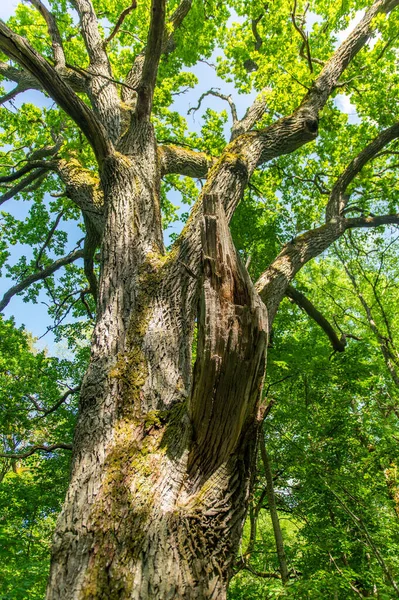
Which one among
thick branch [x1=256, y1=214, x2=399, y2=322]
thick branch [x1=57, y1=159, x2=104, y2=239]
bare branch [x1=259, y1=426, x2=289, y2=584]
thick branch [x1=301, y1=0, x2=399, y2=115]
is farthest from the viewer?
thick branch [x1=301, y1=0, x2=399, y2=115]

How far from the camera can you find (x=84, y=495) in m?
1.81

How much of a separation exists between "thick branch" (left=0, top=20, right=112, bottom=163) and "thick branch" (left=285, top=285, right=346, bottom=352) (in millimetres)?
3384

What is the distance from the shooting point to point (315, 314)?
5.85 m

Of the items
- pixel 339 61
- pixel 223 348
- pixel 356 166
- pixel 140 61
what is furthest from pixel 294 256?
pixel 140 61

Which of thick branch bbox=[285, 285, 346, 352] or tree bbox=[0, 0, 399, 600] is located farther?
thick branch bbox=[285, 285, 346, 352]

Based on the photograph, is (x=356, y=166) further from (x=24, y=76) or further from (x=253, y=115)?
(x=24, y=76)

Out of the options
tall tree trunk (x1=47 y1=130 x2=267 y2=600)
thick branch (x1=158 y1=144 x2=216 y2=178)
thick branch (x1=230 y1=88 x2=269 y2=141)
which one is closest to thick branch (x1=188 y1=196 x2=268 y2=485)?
tall tree trunk (x1=47 y1=130 x2=267 y2=600)

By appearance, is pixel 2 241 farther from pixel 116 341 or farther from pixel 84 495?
pixel 84 495

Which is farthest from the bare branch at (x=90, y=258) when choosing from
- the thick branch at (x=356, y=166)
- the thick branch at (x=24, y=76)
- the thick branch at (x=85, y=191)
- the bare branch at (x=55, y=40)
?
the thick branch at (x=356, y=166)

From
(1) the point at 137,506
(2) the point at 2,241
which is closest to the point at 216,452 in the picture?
(1) the point at 137,506

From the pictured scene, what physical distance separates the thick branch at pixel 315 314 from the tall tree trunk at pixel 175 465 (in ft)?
11.9

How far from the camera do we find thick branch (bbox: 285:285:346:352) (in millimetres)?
5536

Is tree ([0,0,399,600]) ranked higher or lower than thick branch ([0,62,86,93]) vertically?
lower

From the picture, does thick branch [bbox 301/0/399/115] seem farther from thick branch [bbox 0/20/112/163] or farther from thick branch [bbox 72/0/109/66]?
thick branch [bbox 72/0/109/66]
